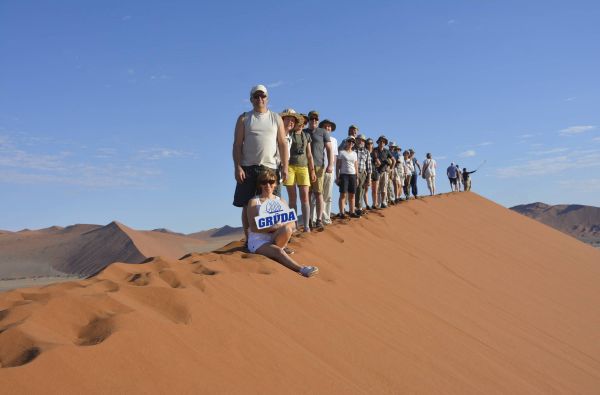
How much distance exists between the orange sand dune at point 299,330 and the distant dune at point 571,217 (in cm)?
6555

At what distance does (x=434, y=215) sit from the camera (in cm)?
1228

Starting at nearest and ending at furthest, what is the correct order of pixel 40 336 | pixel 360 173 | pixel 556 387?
pixel 40 336, pixel 556 387, pixel 360 173

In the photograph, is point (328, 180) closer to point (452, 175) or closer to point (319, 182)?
point (319, 182)

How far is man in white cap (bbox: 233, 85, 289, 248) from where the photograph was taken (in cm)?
521

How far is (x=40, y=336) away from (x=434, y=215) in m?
10.7

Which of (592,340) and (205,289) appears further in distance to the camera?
(592,340)

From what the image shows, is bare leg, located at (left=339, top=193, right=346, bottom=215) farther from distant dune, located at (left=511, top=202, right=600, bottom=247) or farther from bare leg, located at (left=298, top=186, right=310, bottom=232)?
distant dune, located at (left=511, top=202, right=600, bottom=247)

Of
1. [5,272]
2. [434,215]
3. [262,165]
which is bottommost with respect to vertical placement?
[5,272]

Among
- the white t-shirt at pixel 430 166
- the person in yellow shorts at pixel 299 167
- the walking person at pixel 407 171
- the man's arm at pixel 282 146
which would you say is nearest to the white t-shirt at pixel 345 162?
the person in yellow shorts at pixel 299 167

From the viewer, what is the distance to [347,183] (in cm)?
888

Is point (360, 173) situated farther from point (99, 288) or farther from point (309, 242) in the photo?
point (99, 288)

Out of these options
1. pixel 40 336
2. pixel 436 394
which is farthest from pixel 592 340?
pixel 40 336

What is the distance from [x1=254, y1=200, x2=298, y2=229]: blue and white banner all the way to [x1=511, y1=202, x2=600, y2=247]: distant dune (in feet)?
221

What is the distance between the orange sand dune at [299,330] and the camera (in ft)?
7.59
